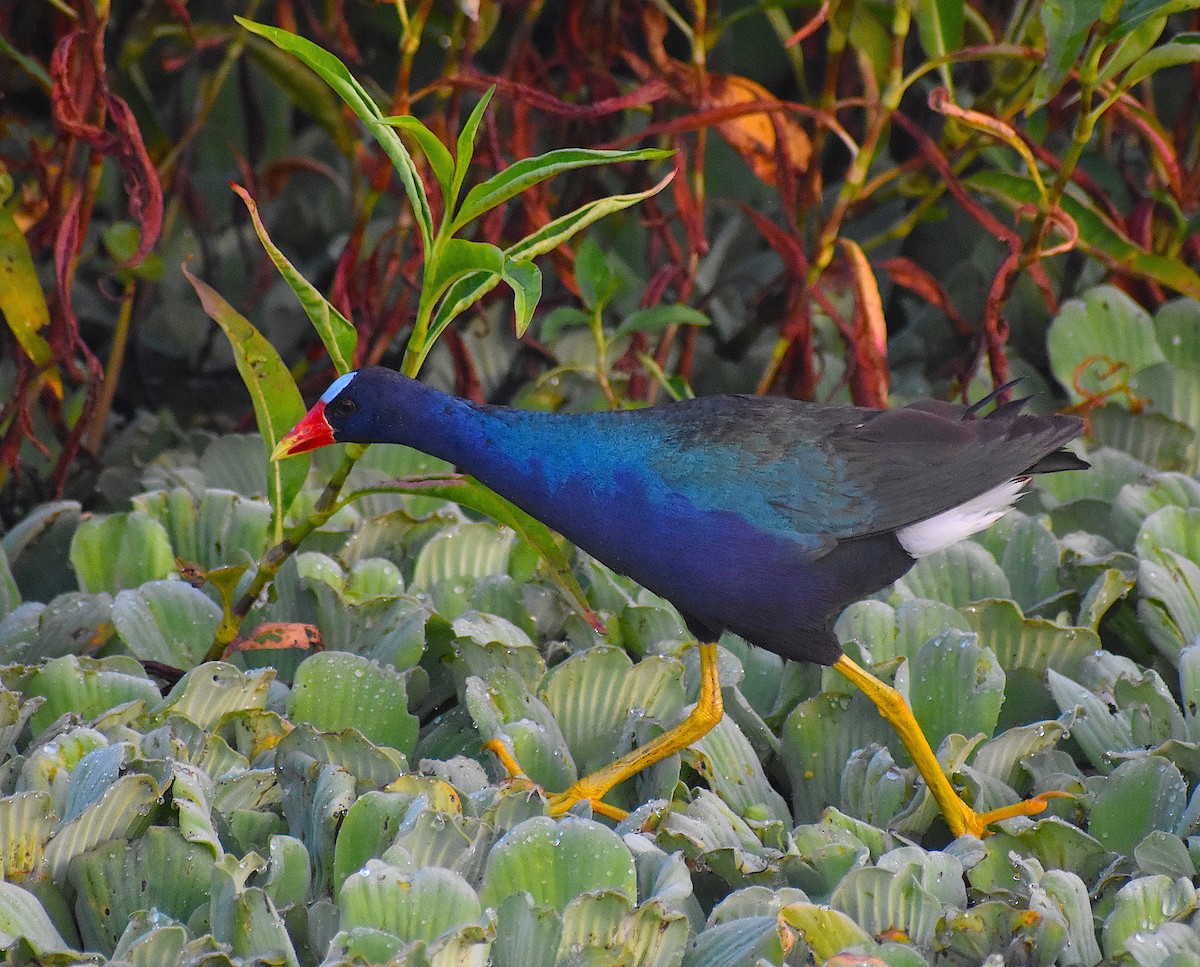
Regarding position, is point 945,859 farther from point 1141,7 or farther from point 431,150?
point 1141,7

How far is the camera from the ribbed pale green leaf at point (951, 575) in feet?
7.43

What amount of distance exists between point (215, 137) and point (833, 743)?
8.43 ft

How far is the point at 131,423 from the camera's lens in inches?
118

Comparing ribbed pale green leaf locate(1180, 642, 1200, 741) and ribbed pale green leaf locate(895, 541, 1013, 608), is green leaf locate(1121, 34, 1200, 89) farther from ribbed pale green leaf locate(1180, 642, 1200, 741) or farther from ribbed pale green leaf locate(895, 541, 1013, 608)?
ribbed pale green leaf locate(1180, 642, 1200, 741)

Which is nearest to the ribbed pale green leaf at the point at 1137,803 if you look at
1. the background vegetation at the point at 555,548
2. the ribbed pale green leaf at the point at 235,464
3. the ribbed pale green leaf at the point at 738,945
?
the background vegetation at the point at 555,548

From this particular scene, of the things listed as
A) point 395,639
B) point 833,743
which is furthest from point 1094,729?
point 395,639

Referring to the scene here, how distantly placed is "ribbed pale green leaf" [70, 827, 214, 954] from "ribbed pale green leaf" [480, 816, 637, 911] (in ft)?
1.03

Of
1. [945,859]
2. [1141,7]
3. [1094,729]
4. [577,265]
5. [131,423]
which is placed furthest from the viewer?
[131,423]

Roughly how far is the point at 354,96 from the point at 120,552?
930mm

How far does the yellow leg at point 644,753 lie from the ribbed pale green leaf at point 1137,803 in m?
0.47

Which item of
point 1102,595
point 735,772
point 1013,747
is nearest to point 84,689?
point 735,772

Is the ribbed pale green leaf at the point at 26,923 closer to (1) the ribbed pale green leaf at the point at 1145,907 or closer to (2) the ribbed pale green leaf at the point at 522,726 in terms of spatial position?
(2) the ribbed pale green leaf at the point at 522,726

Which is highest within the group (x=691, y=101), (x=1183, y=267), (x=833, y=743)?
(x=691, y=101)

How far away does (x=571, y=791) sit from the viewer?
1.83m
